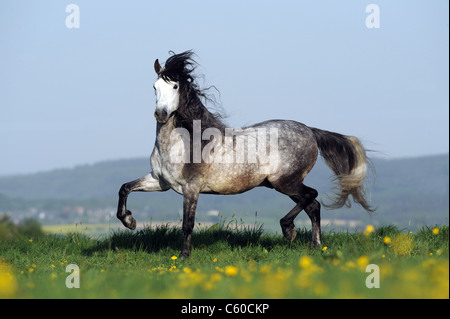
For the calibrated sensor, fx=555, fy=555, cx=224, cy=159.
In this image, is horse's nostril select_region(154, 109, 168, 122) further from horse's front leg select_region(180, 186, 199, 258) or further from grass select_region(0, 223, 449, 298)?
grass select_region(0, 223, 449, 298)

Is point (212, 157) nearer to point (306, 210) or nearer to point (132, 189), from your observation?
point (132, 189)

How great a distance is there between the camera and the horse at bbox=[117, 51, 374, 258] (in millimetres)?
8562

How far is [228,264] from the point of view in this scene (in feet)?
26.2

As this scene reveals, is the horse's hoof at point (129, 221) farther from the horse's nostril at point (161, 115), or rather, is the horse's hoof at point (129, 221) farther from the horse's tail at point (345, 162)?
the horse's tail at point (345, 162)

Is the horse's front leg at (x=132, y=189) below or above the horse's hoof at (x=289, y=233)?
above

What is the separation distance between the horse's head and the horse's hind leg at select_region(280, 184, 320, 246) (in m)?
2.63

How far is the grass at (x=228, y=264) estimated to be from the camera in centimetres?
433

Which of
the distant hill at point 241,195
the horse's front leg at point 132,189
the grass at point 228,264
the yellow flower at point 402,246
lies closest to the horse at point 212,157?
the horse's front leg at point 132,189

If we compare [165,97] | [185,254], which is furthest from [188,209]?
[165,97]

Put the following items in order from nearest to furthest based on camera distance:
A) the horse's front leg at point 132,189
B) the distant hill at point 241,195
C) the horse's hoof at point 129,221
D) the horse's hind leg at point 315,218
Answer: the horse's front leg at point 132,189
the horse's hoof at point 129,221
the horse's hind leg at point 315,218
the distant hill at point 241,195

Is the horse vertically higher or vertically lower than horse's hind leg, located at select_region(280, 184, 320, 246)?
higher

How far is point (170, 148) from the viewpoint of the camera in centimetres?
861

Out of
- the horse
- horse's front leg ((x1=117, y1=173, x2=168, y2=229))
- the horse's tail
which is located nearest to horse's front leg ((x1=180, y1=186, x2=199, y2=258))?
the horse
